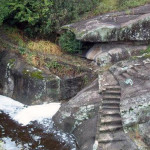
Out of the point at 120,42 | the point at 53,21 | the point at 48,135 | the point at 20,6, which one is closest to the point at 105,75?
the point at 120,42

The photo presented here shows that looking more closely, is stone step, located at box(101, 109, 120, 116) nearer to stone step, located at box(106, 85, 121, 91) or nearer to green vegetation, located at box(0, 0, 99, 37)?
stone step, located at box(106, 85, 121, 91)

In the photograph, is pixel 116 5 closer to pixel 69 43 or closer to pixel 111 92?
pixel 69 43

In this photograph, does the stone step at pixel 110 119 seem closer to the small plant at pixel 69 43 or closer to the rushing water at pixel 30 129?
the rushing water at pixel 30 129

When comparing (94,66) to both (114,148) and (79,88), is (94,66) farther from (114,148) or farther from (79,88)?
(114,148)

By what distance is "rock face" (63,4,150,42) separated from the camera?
48.8 ft

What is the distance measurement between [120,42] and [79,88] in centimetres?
311

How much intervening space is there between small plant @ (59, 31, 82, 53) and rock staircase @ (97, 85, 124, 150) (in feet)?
14.7

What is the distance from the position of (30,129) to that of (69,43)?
5746mm

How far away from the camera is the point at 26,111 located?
13.7 m

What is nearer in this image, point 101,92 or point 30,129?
point 30,129

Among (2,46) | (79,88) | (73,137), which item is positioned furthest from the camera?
(2,46)

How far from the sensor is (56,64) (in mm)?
15180

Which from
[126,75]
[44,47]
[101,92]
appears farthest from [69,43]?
[101,92]

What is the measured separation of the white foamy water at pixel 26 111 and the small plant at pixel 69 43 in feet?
11.5
